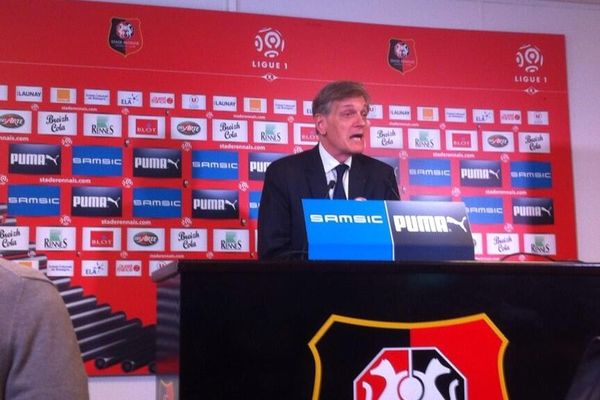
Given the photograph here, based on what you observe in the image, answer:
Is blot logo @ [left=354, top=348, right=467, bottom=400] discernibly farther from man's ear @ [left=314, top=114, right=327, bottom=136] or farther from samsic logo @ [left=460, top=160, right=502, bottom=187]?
samsic logo @ [left=460, top=160, right=502, bottom=187]

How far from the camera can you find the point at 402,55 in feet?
14.8

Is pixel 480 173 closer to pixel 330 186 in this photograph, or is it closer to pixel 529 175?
pixel 529 175

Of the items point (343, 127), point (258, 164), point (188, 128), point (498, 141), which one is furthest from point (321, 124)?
point (498, 141)

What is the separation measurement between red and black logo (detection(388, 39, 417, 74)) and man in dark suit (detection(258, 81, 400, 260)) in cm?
121

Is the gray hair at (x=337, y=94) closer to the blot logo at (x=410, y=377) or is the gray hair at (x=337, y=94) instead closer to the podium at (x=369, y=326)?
the podium at (x=369, y=326)

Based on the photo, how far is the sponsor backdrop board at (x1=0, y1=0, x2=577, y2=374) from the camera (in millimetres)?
3914

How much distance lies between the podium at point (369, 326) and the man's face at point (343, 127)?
1.31 metres

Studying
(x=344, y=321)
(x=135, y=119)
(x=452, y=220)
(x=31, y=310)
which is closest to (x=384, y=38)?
(x=135, y=119)

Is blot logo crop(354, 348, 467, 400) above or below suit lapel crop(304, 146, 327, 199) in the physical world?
below

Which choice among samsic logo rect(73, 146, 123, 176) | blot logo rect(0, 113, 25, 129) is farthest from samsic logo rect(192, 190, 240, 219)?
blot logo rect(0, 113, 25, 129)

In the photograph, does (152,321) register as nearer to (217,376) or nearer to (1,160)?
(1,160)

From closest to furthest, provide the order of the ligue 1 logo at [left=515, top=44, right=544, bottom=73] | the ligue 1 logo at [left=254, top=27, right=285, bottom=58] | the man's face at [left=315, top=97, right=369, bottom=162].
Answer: the man's face at [left=315, top=97, right=369, bottom=162], the ligue 1 logo at [left=254, top=27, right=285, bottom=58], the ligue 1 logo at [left=515, top=44, right=544, bottom=73]

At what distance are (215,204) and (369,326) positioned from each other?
7.42ft

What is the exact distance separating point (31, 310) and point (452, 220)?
1447 millimetres
